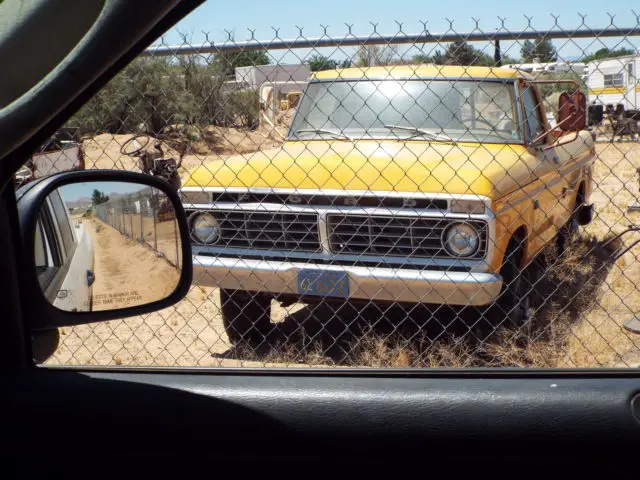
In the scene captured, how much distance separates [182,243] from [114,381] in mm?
395

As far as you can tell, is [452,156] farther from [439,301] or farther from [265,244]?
[265,244]

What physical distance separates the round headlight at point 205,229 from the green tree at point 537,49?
206 centimetres

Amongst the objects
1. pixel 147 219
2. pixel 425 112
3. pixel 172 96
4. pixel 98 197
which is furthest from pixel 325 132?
pixel 98 197

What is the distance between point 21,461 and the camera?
1.89 m

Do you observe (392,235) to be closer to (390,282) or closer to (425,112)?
(390,282)

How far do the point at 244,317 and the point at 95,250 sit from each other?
3096 millimetres

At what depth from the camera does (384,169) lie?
14.9 feet

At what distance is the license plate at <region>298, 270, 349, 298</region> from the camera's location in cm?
451

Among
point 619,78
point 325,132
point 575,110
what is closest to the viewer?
point 575,110

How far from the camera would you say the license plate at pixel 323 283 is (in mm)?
4512

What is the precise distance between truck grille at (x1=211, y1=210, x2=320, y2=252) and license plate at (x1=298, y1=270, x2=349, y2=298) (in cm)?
21

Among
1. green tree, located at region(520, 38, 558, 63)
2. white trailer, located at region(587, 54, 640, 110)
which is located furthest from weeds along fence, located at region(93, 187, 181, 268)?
white trailer, located at region(587, 54, 640, 110)

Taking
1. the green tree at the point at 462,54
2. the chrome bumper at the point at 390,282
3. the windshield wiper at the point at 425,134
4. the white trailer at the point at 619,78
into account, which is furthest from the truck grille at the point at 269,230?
the white trailer at the point at 619,78

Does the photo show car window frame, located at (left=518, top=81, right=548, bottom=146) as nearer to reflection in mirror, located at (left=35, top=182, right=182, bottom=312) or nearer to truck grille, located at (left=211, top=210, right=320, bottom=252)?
truck grille, located at (left=211, top=210, right=320, bottom=252)
